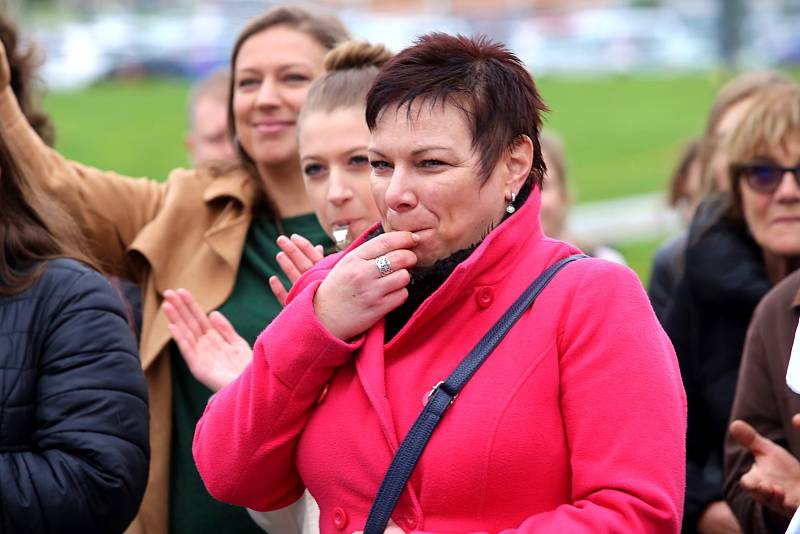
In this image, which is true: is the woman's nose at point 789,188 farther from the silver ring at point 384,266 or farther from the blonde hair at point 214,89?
the blonde hair at point 214,89

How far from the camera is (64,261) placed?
140 inches

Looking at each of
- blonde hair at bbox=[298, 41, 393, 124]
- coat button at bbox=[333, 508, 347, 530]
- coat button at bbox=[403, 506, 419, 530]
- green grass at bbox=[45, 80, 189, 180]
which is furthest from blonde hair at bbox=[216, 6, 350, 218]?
green grass at bbox=[45, 80, 189, 180]

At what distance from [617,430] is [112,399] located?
137cm

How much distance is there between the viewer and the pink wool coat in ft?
8.50

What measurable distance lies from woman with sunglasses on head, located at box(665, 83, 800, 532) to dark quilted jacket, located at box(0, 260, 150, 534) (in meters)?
1.90

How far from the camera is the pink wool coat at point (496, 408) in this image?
2.59 m

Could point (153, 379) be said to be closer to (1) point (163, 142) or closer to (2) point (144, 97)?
(1) point (163, 142)

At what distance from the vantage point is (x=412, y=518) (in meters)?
2.68

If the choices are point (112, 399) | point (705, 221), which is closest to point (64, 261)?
point (112, 399)

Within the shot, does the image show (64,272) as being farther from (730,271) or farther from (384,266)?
(730,271)

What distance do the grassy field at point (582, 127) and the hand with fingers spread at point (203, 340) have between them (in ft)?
30.4

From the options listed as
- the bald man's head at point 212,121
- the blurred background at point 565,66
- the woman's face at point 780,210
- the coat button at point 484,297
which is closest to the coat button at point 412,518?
the coat button at point 484,297

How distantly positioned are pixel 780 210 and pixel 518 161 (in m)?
1.66

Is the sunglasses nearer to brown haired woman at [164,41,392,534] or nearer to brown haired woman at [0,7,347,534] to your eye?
brown haired woman at [164,41,392,534]
